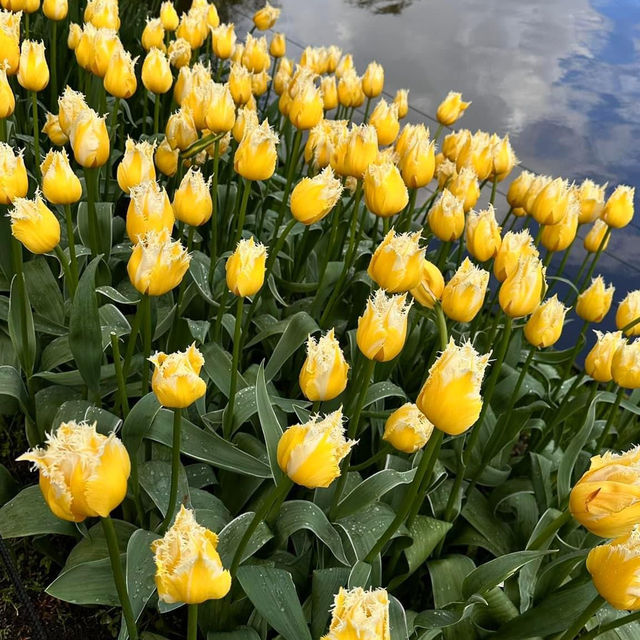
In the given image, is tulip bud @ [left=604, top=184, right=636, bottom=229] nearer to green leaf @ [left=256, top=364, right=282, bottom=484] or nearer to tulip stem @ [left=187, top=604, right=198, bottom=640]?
green leaf @ [left=256, top=364, right=282, bottom=484]

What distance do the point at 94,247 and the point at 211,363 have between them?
0.30m

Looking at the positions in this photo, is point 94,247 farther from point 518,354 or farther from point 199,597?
point 518,354

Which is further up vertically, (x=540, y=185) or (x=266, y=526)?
(x=540, y=185)

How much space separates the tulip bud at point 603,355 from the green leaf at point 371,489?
1.35ft

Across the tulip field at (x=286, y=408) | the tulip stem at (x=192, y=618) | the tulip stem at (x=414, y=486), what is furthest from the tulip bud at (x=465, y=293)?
the tulip stem at (x=192, y=618)

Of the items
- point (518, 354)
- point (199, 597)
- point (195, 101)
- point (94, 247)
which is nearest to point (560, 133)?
point (518, 354)

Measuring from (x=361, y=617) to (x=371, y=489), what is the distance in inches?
19.7

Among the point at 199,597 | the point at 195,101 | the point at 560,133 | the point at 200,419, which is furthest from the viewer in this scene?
the point at 560,133

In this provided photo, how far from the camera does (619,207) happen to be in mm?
1526

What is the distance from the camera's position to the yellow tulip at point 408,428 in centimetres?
97

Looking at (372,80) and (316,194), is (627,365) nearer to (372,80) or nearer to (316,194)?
(316,194)

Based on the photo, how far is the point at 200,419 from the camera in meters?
1.28

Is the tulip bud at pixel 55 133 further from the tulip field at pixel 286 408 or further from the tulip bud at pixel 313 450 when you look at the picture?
the tulip bud at pixel 313 450

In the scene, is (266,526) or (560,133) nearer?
(266,526)
